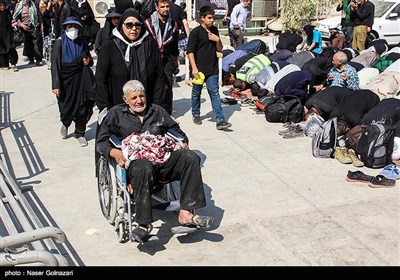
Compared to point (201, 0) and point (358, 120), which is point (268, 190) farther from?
point (201, 0)

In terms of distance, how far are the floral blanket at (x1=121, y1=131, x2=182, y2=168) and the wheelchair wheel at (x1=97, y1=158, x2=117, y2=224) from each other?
224 millimetres

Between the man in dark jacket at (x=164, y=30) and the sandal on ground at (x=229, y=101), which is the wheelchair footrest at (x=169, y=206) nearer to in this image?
the man in dark jacket at (x=164, y=30)

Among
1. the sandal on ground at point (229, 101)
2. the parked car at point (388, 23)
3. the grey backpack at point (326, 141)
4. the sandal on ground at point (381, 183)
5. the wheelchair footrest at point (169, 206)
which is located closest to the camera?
the wheelchair footrest at point (169, 206)

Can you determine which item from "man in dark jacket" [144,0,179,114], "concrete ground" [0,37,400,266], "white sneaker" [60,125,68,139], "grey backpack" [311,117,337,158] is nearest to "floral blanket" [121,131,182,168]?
"concrete ground" [0,37,400,266]

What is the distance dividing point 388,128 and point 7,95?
685 centimetres

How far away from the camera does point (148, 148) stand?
4.50m

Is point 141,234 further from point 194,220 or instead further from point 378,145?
point 378,145

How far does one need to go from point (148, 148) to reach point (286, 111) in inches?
152

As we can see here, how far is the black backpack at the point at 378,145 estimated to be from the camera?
6.18 metres

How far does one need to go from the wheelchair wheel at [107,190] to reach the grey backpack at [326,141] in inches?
110

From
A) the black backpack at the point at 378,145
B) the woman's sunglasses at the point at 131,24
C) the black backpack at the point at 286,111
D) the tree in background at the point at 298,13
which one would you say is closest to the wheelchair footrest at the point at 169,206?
the woman's sunglasses at the point at 131,24

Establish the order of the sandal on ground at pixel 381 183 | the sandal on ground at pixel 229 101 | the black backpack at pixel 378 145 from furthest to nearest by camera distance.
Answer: the sandal on ground at pixel 229 101 → the black backpack at pixel 378 145 → the sandal on ground at pixel 381 183

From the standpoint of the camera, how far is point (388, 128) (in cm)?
622

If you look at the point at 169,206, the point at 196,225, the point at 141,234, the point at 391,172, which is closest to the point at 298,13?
the point at 391,172
